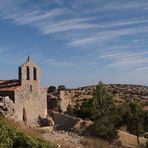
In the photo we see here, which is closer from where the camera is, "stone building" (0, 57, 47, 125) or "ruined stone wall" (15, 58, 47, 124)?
"stone building" (0, 57, 47, 125)

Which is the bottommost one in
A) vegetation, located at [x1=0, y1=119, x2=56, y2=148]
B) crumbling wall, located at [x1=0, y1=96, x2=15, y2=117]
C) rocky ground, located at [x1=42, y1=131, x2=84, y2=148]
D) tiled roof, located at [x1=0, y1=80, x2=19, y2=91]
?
rocky ground, located at [x1=42, y1=131, x2=84, y2=148]

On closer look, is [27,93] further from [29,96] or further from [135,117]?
[135,117]

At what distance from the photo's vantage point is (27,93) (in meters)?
41.8

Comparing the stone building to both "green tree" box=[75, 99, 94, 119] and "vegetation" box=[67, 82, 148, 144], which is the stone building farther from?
"green tree" box=[75, 99, 94, 119]

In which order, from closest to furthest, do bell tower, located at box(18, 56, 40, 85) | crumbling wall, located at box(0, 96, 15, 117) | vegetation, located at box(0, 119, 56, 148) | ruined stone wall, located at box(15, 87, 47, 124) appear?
vegetation, located at box(0, 119, 56, 148) → crumbling wall, located at box(0, 96, 15, 117) → ruined stone wall, located at box(15, 87, 47, 124) → bell tower, located at box(18, 56, 40, 85)

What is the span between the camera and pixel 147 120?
153 feet

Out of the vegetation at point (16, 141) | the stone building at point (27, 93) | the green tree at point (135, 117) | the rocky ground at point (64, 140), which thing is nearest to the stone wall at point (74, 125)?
the stone building at point (27, 93)

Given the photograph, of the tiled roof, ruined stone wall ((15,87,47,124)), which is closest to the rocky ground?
ruined stone wall ((15,87,47,124))

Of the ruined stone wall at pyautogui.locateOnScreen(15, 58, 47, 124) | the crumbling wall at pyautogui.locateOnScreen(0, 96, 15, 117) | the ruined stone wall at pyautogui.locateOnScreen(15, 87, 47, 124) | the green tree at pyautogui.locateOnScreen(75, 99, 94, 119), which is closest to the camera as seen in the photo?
the crumbling wall at pyautogui.locateOnScreen(0, 96, 15, 117)

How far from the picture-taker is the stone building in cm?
4016

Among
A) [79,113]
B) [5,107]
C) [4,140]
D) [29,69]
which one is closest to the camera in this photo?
[4,140]

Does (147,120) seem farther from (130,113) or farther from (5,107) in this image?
(5,107)

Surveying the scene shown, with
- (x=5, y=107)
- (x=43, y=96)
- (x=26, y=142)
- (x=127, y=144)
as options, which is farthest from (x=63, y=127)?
(x=26, y=142)

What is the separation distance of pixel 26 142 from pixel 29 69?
2815cm
